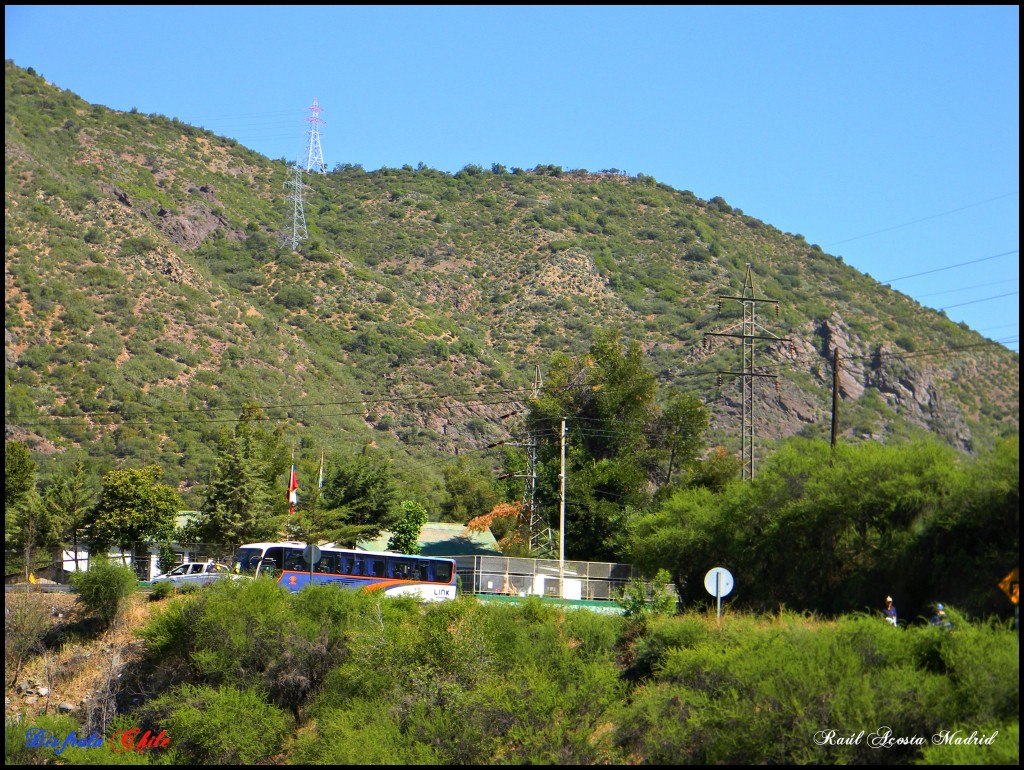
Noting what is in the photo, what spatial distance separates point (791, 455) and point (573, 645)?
935cm

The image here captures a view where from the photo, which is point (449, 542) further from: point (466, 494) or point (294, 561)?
point (294, 561)

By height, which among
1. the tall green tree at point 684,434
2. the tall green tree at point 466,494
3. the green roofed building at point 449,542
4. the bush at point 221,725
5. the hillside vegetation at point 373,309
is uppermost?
the hillside vegetation at point 373,309

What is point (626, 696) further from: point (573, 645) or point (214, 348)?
Answer: point (214, 348)

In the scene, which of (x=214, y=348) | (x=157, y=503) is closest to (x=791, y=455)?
(x=157, y=503)

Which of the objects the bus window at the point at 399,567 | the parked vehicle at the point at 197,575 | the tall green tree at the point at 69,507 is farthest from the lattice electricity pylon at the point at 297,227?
the bus window at the point at 399,567

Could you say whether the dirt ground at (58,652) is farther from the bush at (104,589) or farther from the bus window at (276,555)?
the bus window at (276,555)

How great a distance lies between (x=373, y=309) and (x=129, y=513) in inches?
2732

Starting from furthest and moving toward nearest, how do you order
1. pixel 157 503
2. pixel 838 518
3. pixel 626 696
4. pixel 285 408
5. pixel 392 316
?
1. pixel 392 316
2. pixel 285 408
3. pixel 157 503
4. pixel 838 518
5. pixel 626 696

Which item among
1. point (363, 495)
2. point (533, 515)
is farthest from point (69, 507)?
point (533, 515)

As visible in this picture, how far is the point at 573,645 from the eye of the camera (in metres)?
33.7

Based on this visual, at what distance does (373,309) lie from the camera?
395ft

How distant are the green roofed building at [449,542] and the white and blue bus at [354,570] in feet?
50.9

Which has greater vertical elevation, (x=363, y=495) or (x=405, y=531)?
(x=363, y=495)

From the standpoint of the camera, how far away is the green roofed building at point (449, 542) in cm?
6225
